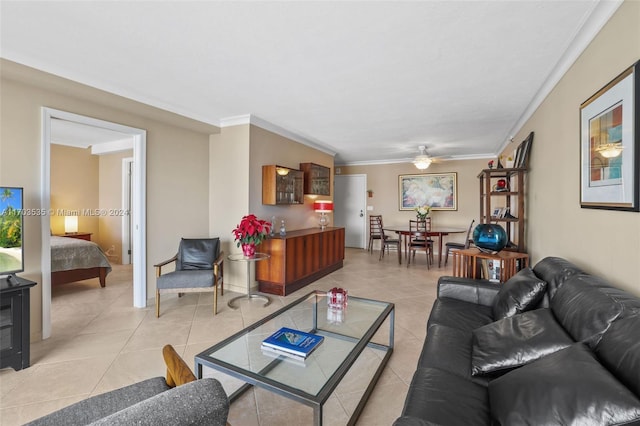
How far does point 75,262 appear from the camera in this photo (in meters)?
4.08

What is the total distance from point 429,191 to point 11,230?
283 inches

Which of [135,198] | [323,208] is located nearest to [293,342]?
[135,198]

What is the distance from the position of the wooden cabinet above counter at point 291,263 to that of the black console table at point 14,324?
7.88 feet

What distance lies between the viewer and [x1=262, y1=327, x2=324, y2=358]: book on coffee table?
1.78 m

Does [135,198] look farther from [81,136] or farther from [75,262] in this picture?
[81,136]

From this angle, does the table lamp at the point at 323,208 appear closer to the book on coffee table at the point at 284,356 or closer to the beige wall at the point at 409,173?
the beige wall at the point at 409,173

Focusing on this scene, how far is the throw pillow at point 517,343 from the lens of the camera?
1367 millimetres

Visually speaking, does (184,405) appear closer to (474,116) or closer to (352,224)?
(474,116)

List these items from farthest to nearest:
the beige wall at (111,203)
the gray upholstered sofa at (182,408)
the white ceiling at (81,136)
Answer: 1. the beige wall at (111,203)
2. the white ceiling at (81,136)
3. the gray upholstered sofa at (182,408)

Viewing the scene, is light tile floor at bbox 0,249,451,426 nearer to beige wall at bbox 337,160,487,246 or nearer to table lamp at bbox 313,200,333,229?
table lamp at bbox 313,200,333,229

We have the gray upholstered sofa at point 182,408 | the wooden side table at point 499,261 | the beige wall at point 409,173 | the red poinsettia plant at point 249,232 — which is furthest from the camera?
the beige wall at point 409,173


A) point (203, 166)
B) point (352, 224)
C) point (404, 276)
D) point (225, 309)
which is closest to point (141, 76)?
point (203, 166)

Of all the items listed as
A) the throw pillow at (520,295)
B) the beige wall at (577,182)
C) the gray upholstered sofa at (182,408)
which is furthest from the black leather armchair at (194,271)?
the beige wall at (577,182)

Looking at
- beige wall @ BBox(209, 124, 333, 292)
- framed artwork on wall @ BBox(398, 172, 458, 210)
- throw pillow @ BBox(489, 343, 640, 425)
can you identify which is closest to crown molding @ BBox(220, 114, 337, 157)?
beige wall @ BBox(209, 124, 333, 292)
